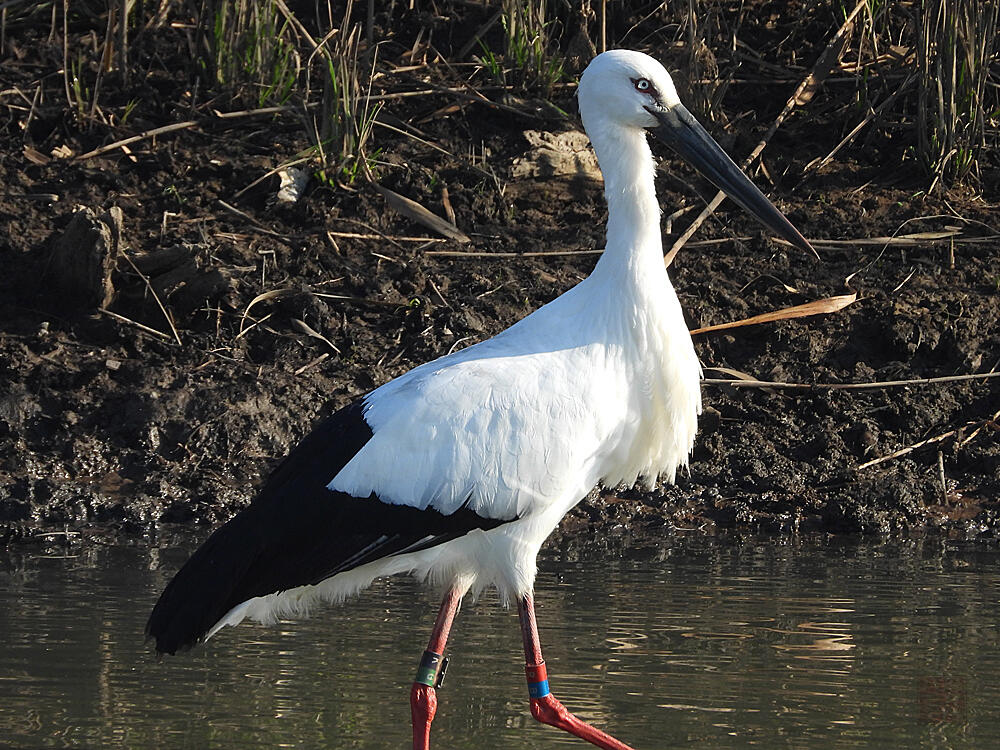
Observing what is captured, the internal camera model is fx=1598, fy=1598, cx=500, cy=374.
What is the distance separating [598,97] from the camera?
539cm

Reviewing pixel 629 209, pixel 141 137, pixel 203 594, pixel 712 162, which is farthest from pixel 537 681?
pixel 141 137

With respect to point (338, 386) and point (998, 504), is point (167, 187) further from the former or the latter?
point (998, 504)

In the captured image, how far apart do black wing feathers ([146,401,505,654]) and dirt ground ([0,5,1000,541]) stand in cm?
232

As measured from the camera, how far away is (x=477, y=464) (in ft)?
16.4

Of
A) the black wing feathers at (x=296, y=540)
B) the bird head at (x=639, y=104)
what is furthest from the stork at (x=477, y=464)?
the bird head at (x=639, y=104)

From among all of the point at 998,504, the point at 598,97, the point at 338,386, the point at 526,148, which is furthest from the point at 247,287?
the point at 998,504

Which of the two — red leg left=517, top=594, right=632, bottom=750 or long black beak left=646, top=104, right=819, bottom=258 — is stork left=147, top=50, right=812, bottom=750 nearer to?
red leg left=517, top=594, right=632, bottom=750

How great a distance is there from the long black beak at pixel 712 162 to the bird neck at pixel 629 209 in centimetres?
16

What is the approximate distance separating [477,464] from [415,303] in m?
→ 3.36

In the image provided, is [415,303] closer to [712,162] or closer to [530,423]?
[712,162]

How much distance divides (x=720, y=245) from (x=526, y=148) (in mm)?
1287

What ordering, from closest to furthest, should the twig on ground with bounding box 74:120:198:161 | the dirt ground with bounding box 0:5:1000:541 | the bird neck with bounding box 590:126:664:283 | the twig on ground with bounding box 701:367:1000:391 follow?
the bird neck with bounding box 590:126:664:283, the dirt ground with bounding box 0:5:1000:541, the twig on ground with bounding box 701:367:1000:391, the twig on ground with bounding box 74:120:198:161

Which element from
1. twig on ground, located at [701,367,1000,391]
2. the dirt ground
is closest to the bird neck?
the dirt ground

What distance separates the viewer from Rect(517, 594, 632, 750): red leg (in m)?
4.88
